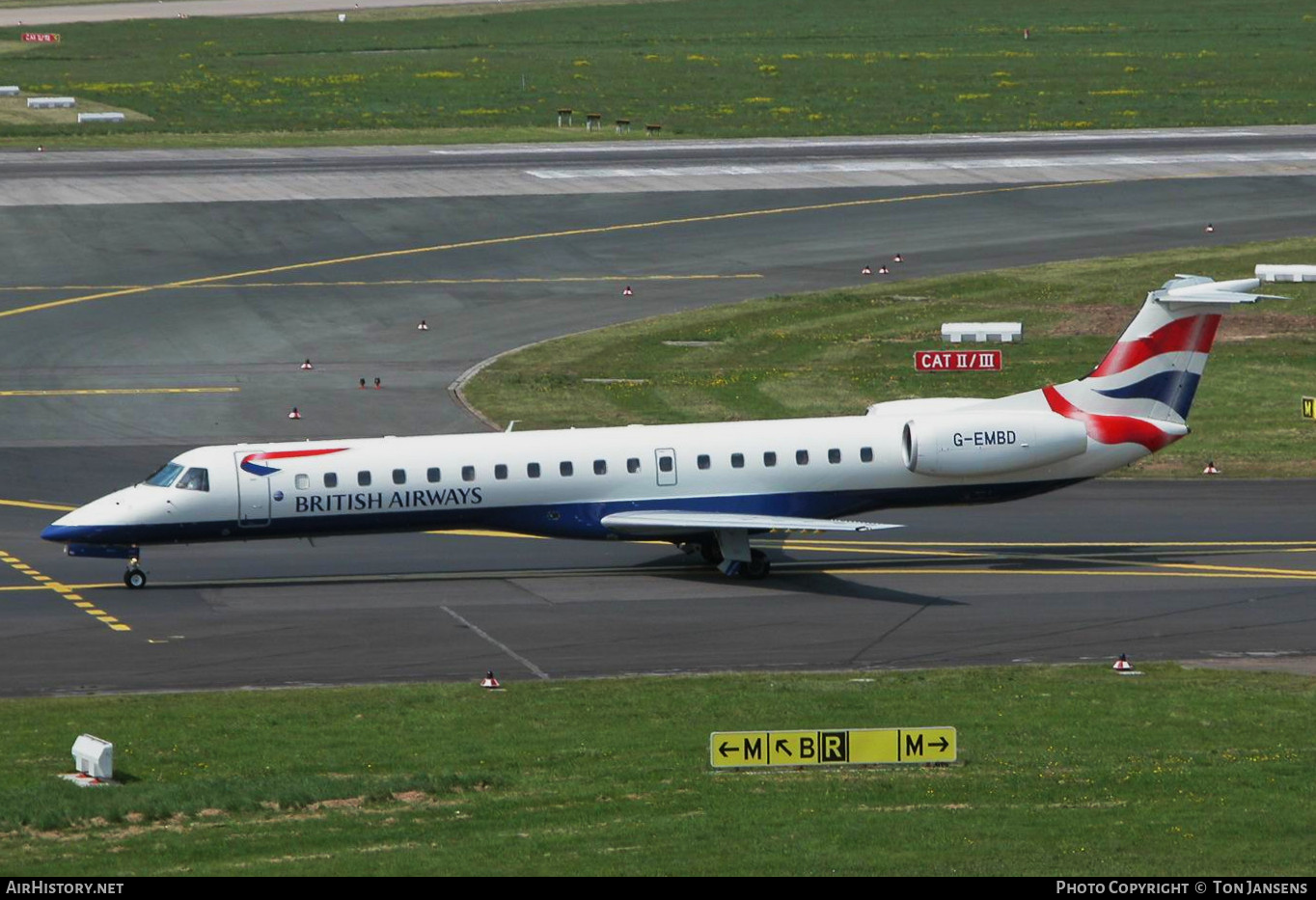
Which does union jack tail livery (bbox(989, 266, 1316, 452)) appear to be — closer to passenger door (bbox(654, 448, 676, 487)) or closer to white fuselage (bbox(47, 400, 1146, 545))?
white fuselage (bbox(47, 400, 1146, 545))

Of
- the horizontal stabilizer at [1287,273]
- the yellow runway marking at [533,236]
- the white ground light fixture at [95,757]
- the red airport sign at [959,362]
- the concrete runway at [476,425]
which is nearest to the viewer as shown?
the white ground light fixture at [95,757]

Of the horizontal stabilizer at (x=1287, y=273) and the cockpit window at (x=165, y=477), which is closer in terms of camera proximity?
the cockpit window at (x=165, y=477)

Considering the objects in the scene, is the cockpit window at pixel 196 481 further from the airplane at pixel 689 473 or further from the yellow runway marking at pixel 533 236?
the yellow runway marking at pixel 533 236

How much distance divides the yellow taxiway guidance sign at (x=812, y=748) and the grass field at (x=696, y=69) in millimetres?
76815

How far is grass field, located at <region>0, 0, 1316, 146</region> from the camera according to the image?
344 feet

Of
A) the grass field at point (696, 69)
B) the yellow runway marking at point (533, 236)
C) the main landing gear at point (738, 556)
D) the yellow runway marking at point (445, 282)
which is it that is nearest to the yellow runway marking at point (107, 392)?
the yellow runway marking at point (533, 236)

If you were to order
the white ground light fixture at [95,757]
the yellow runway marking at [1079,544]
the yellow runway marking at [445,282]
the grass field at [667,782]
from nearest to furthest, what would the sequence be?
the grass field at [667,782], the white ground light fixture at [95,757], the yellow runway marking at [1079,544], the yellow runway marking at [445,282]

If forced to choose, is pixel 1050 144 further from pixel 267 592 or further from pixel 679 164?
pixel 267 592

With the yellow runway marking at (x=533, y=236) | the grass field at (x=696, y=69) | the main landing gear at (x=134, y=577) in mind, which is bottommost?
the main landing gear at (x=134, y=577)

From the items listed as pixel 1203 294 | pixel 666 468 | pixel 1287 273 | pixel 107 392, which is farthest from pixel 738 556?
pixel 1287 273

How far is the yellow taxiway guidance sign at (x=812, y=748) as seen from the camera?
81.3 ft

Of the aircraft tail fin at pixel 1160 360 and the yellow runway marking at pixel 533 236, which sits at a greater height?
the yellow runway marking at pixel 533 236

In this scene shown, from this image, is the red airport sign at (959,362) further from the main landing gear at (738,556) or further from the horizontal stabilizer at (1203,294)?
the main landing gear at (738,556)

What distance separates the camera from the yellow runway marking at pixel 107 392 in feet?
183
